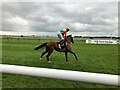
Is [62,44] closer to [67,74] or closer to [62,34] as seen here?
[62,34]

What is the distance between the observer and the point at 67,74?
2.97ft

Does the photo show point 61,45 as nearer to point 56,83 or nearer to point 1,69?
point 56,83

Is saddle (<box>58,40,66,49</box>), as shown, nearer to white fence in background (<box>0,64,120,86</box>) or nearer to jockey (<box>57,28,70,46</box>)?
jockey (<box>57,28,70,46</box>)

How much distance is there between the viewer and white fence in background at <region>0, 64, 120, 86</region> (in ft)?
2.76

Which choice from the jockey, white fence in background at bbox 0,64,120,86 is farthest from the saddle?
white fence in background at bbox 0,64,120,86

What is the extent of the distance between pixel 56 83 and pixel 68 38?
16.2 feet

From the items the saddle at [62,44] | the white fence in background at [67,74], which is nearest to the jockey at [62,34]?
the saddle at [62,44]

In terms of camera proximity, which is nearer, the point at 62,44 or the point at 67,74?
the point at 67,74

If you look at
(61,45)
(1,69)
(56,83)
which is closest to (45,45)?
(61,45)

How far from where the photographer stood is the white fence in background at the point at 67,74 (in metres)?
0.84

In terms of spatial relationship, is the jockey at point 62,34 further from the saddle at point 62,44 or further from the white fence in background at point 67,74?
the white fence in background at point 67,74

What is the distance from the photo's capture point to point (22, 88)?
379 centimetres

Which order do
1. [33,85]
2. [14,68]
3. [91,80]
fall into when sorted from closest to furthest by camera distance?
[91,80], [14,68], [33,85]

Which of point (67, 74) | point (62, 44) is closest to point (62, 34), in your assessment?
point (62, 44)
